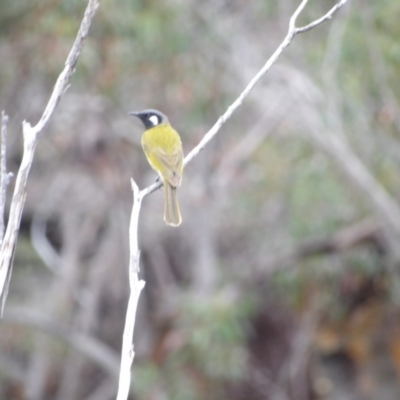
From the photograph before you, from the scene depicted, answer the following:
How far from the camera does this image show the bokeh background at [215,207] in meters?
9.29

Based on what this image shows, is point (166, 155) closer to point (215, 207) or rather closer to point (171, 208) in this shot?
point (171, 208)

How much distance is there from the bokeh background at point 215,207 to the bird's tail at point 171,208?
11.9ft

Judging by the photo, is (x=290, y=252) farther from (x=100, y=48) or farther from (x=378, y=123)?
(x=100, y=48)

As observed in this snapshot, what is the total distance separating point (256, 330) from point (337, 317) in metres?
2.05

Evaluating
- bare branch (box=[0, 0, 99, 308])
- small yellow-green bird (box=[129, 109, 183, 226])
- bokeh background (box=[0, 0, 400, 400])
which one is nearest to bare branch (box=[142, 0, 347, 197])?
bare branch (box=[0, 0, 99, 308])

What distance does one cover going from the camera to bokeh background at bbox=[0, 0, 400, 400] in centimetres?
929

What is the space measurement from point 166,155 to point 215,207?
6.75 metres

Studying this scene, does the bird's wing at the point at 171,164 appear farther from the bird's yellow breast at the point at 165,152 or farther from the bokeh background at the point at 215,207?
the bokeh background at the point at 215,207

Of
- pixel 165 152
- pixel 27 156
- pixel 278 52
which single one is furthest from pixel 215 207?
pixel 27 156

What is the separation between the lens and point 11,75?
30.4 feet

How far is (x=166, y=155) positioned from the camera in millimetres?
5438

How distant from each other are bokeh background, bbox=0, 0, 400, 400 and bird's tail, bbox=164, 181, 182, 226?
3.64m

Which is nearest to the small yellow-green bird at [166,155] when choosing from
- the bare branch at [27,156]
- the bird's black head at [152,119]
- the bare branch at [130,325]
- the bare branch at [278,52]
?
the bird's black head at [152,119]

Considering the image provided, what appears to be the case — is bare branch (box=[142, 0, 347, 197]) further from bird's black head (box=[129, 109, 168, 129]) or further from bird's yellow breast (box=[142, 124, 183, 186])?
bird's black head (box=[129, 109, 168, 129])
